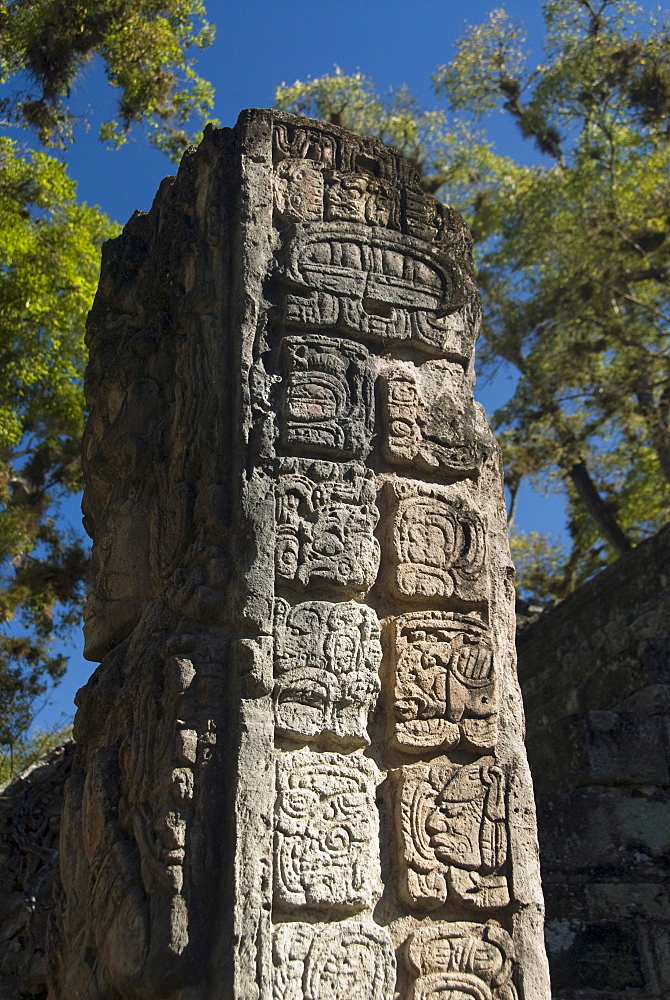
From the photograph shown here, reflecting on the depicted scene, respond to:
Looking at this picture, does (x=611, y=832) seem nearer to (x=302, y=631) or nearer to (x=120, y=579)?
(x=302, y=631)

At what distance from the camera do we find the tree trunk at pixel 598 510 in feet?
48.9

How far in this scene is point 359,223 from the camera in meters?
4.24

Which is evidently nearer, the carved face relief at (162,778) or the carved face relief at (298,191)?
the carved face relief at (162,778)

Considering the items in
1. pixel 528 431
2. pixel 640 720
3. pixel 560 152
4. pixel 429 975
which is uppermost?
pixel 560 152

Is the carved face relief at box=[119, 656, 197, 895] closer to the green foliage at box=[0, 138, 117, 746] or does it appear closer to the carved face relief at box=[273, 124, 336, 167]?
the carved face relief at box=[273, 124, 336, 167]

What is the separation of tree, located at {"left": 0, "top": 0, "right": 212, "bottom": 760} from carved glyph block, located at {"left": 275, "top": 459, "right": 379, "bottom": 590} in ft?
28.0

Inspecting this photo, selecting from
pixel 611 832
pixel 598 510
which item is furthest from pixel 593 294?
pixel 611 832

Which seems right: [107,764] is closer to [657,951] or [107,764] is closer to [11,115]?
[657,951]

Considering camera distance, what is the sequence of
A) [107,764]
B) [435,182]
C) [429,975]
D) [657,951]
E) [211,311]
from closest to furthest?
[429,975] < [107,764] < [211,311] < [657,951] < [435,182]

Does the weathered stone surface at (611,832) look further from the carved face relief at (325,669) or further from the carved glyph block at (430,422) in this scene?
the carved glyph block at (430,422)

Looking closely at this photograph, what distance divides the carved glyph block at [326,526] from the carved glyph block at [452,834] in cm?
70

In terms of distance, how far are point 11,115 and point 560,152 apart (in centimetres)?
945

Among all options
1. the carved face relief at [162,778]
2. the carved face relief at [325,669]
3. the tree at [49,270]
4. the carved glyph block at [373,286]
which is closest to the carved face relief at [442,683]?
the carved face relief at [325,669]

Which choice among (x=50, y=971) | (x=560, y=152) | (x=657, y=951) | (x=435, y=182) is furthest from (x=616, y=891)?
(x=435, y=182)
